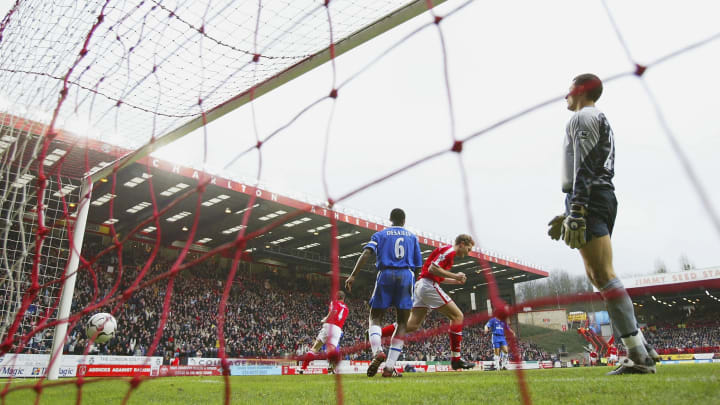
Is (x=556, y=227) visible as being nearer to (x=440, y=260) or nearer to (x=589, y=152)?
(x=589, y=152)

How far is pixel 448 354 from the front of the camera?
84.0ft

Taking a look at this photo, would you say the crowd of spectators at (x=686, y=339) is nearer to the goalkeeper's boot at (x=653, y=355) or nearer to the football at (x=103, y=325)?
the goalkeeper's boot at (x=653, y=355)

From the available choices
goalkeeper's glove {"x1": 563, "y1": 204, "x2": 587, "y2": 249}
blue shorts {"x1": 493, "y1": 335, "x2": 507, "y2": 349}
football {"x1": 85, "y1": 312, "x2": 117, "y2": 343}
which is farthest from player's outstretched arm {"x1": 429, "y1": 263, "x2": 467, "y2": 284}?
blue shorts {"x1": 493, "y1": 335, "x2": 507, "y2": 349}

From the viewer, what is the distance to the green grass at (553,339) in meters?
30.0

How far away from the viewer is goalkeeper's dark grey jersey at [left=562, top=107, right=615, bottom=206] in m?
2.62

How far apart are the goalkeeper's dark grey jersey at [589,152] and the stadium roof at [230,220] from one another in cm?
1019

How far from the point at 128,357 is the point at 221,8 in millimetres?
12966

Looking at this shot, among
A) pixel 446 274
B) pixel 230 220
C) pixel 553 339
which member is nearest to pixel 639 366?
pixel 446 274

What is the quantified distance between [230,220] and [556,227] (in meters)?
20.8

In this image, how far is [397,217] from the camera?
4949 millimetres

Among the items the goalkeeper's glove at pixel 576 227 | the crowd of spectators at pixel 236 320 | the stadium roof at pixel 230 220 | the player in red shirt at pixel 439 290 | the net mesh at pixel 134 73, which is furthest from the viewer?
the stadium roof at pixel 230 220

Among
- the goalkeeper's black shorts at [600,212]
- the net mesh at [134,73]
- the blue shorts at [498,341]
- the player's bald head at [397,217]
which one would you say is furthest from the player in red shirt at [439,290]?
the blue shorts at [498,341]

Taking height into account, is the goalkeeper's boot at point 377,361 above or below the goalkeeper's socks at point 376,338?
below

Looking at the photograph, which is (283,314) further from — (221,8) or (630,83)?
(630,83)
